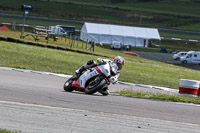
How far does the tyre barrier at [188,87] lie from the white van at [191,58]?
122ft

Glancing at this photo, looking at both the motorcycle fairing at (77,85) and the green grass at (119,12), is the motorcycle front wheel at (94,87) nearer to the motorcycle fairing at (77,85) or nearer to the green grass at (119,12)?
the motorcycle fairing at (77,85)

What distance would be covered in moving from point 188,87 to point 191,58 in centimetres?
3769

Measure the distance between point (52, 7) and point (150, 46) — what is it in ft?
153

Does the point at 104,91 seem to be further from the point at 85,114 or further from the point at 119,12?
the point at 119,12

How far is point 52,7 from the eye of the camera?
109312 mm

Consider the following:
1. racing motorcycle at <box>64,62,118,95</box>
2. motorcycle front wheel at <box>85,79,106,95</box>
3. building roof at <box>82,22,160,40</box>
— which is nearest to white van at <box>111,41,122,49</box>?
building roof at <box>82,22,160,40</box>

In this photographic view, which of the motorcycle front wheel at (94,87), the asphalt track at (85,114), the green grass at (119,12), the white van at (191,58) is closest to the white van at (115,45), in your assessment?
the white van at (191,58)

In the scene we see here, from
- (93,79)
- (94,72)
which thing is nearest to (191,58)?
(93,79)

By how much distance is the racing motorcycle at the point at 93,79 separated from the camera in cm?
1118

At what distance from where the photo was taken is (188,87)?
14.1 metres

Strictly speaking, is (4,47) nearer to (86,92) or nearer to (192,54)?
(86,92)

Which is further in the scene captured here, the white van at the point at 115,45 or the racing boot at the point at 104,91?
the white van at the point at 115,45

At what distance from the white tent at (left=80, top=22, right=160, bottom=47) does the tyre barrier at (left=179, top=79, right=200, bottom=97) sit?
46.7 meters

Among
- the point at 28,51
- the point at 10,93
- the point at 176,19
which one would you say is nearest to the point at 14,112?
the point at 10,93
